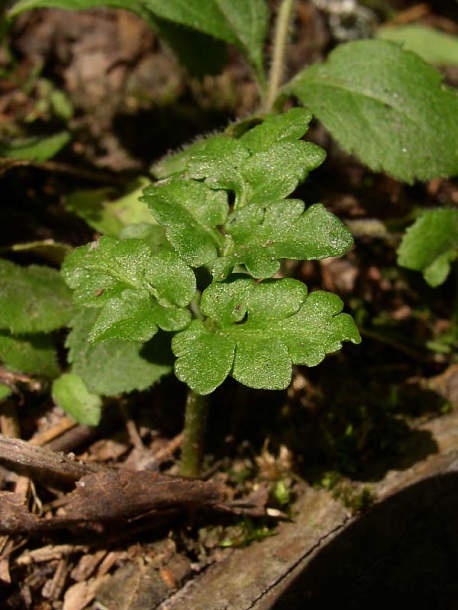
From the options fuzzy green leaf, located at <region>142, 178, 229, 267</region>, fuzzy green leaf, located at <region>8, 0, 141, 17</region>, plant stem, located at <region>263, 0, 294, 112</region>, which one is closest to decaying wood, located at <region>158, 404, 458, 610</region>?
fuzzy green leaf, located at <region>142, 178, 229, 267</region>

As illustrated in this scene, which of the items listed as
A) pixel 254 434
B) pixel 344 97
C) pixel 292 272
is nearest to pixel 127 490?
pixel 254 434

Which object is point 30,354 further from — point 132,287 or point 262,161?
point 262,161

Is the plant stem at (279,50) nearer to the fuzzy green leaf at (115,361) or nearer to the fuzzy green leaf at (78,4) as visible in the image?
the fuzzy green leaf at (78,4)

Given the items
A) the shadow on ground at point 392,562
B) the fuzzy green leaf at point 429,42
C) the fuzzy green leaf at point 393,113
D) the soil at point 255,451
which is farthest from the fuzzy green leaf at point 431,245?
the fuzzy green leaf at point 429,42

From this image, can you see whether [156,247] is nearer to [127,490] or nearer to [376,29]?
[127,490]

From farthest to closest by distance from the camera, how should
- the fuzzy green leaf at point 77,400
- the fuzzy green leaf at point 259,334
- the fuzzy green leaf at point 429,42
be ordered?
1. the fuzzy green leaf at point 429,42
2. the fuzzy green leaf at point 77,400
3. the fuzzy green leaf at point 259,334

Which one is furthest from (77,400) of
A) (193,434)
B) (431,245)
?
(431,245)
